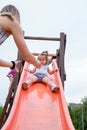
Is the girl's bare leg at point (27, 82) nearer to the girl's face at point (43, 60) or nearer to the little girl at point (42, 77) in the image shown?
the little girl at point (42, 77)

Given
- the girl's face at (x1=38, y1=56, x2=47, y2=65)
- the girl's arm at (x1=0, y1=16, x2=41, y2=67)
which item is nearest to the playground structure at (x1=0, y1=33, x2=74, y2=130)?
the girl's face at (x1=38, y1=56, x2=47, y2=65)

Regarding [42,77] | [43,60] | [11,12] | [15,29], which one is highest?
[43,60]

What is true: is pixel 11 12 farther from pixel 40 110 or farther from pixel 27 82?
pixel 27 82

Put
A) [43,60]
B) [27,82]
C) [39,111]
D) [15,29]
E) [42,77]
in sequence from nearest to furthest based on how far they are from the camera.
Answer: [15,29]
[39,111]
[27,82]
[42,77]
[43,60]

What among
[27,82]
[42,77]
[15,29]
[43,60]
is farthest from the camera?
[43,60]

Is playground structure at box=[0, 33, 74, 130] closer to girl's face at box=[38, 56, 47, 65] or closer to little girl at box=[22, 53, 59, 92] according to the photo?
little girl at box=[22, 53, 59, 92]

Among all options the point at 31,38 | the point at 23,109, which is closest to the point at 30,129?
the point at 23,109

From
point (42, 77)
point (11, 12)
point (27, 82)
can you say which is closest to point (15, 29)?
point (11, 12)

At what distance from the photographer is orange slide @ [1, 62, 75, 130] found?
13.9ft

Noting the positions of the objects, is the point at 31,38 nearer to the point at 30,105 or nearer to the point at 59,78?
the point at 59,78

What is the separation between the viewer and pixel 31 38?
815 centimetres

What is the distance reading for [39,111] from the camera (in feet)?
15.9

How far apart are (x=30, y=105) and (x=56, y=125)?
2.84ft

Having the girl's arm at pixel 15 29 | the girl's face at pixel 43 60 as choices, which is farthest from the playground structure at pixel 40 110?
the girl's arm at pixel 15 29
